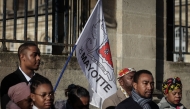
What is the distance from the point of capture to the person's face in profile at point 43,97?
16.0 feet

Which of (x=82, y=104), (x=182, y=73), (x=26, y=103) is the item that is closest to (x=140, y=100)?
(x=82, y=104)

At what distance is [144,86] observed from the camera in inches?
228

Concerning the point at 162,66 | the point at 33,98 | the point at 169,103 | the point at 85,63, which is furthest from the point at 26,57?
the point at 162,66

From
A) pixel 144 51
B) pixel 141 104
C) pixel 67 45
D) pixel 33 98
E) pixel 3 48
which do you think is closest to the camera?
pixel 33 98

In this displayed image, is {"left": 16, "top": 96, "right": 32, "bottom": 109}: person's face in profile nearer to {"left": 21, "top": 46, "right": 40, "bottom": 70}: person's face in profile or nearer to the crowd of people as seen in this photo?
the crowd of people

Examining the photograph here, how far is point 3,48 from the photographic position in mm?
7652

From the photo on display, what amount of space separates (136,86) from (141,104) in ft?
0.73

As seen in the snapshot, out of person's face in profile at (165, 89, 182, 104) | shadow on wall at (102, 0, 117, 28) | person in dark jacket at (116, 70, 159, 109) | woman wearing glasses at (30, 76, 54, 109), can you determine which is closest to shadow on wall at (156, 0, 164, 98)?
shadow on wall at (102, 0, 117, 28)

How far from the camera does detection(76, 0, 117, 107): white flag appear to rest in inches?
279

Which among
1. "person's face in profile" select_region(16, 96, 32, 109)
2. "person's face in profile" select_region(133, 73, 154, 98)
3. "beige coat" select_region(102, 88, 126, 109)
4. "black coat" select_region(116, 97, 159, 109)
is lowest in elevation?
"beige coat" select_region(102, 88, 126, 109)

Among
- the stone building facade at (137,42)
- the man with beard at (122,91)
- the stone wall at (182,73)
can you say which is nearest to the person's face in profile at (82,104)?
the man with beard at (122,91)

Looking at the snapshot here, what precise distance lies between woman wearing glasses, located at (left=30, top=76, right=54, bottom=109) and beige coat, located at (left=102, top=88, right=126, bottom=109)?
1.85 m

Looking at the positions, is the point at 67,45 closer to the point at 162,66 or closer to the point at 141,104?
the point at 162,66

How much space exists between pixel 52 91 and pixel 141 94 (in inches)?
46.0
